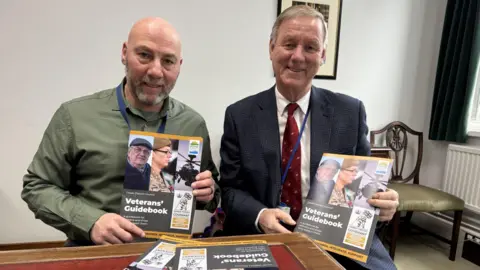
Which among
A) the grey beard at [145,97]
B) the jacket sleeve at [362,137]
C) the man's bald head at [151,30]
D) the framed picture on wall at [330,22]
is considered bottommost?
the jacket sleeve at [362,137]

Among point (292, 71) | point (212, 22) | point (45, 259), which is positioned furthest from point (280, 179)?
point (212, 22)

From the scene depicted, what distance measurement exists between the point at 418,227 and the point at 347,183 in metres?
2.74

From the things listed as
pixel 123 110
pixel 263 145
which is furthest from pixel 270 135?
pixel 123 110

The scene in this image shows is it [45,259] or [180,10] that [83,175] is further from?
[180,10]

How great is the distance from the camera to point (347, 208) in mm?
1061

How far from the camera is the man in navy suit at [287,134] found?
1.30 metres

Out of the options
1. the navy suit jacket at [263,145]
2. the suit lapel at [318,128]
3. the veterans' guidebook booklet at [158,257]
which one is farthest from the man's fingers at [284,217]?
the veterans' guidebook booklet at [158,257]

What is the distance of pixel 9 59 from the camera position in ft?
7.74

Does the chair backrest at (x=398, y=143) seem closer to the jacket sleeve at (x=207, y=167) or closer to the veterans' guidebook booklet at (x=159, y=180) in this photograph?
the jacket sleeve at (x=207, y=167)

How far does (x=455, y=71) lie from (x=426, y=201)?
4.26ft

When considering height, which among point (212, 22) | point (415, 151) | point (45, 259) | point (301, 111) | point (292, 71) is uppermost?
point (212, 22)

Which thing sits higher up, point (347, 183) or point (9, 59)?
point (9, 59)

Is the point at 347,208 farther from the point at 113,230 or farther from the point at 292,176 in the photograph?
the point at 113,230

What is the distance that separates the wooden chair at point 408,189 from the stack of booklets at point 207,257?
2116 mm
